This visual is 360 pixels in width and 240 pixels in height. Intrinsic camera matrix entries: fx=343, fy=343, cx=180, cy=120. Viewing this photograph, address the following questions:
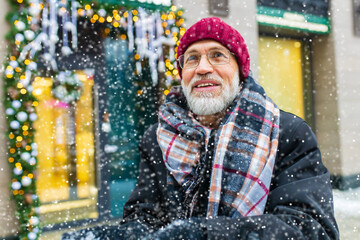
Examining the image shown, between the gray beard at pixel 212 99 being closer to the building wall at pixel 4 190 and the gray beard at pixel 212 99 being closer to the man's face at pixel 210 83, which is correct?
the man's face at pixel 210 83

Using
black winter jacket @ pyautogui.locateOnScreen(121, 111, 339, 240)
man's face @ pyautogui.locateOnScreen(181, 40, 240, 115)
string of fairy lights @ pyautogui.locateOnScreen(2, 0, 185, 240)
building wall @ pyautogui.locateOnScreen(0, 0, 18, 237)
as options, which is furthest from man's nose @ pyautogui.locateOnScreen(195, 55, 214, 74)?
building wall @ pyautogui.locateOnScreen(0, 0, 18, 237)

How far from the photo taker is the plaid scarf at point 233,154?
153 cm

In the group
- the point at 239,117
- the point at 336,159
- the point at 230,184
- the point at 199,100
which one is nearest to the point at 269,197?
the point at 230,184

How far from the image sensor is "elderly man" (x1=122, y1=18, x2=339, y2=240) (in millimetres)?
1362

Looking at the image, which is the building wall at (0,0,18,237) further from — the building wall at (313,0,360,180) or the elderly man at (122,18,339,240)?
the building wall at (313,0,360,180)

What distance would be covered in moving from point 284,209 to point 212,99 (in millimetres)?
663

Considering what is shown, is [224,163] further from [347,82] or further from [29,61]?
[347,82]

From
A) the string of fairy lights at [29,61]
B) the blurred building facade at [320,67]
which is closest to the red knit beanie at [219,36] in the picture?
the string of fairy lights at [29,61]

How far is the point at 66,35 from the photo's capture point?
214 inches

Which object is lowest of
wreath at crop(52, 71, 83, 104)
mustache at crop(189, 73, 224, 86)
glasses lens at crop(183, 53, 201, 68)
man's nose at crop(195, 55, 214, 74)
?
wreath at crop(52, 71, 83, 104)

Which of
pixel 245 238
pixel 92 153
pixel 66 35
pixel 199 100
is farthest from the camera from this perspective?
pixel 92 153

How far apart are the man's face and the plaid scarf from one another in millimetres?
74

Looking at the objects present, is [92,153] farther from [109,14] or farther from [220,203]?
[220,203]

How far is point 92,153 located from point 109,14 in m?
2.34
